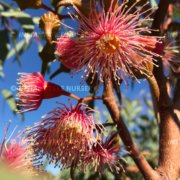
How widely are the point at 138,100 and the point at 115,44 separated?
1862 millimetres

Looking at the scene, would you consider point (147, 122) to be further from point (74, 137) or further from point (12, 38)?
point (74, 137)

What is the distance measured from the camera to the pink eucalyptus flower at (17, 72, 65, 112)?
2.41 feet

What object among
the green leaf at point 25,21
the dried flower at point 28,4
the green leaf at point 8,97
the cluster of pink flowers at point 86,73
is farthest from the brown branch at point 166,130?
the green leaf at point 8,97

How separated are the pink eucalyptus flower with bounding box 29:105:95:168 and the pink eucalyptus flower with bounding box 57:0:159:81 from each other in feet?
0.41

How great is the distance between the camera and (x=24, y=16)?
140cm

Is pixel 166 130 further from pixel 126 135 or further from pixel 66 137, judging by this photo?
pixel 66 137

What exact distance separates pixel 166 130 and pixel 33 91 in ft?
1.04

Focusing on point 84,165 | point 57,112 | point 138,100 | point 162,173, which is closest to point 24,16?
point 57,112

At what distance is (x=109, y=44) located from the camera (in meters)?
0.74

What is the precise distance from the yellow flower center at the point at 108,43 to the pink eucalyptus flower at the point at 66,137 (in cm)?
14

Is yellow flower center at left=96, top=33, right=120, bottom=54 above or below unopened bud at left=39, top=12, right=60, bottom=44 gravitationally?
below

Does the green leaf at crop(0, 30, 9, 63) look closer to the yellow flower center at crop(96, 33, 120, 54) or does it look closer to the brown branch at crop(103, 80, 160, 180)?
the yellow flower center at crop(96, 33, 120, 54)

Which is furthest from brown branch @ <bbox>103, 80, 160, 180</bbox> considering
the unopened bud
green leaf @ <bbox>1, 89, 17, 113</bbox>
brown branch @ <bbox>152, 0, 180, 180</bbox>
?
green leaf @ <bbox>1, 89, 17, 113</bbox>

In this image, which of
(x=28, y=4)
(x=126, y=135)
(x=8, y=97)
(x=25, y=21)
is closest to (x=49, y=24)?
(x=28, y=4)
